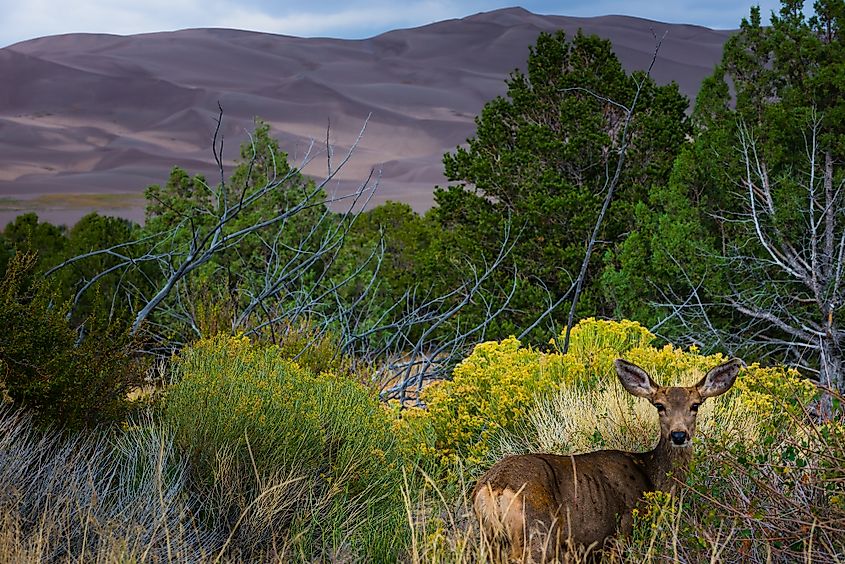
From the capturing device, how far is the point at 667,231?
45.4 feet

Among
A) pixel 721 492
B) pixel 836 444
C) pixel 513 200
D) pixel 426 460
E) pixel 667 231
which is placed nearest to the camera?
pixel 836 444

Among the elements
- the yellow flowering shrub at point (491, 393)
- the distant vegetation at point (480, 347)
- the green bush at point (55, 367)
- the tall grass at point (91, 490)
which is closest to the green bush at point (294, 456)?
the distant vegetation at point (480, 347)

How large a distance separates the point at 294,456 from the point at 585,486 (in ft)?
7.22

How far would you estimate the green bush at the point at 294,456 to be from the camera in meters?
5.89

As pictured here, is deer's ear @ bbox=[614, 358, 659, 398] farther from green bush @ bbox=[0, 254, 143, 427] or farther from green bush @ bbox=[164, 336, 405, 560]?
green bush @ bbox=[0, 254, 143, 427]

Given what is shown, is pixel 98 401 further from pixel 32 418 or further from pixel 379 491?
pixel 379 491

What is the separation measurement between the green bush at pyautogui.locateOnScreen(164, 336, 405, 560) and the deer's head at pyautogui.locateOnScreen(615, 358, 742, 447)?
171cm

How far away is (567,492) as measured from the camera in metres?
4.84

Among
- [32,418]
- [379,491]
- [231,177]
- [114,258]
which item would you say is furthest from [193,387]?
[231,177]

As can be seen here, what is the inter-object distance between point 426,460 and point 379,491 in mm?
1022

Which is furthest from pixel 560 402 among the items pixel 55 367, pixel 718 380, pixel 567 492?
pixel 55 367

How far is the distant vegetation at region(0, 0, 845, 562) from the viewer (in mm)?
5176

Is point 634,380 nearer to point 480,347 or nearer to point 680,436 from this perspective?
point 680,436

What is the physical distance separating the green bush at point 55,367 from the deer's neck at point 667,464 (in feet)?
12.4
